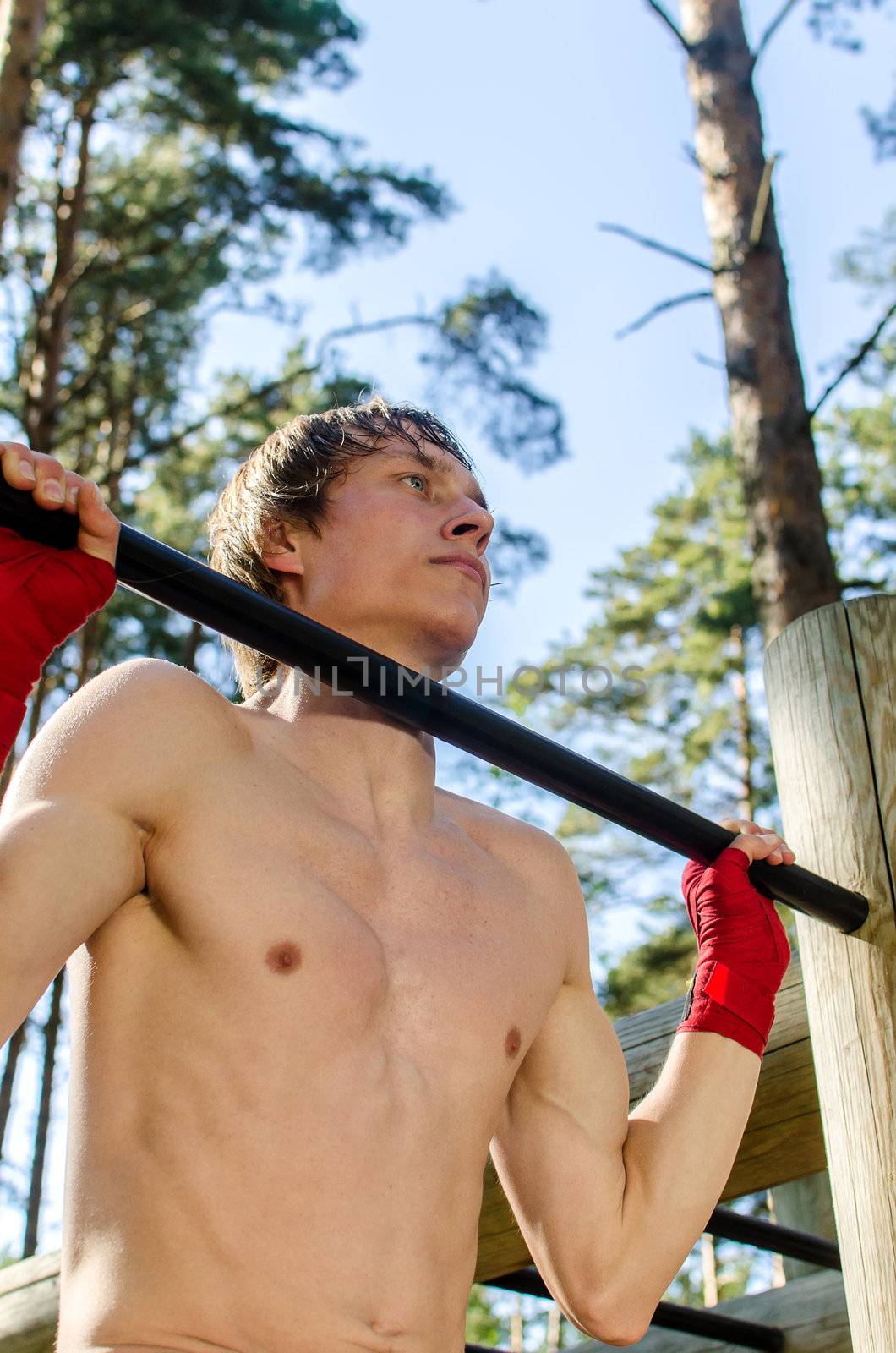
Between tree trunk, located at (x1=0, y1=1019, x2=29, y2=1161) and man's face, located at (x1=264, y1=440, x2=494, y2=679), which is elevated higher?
tree trunk, located at (x1=0, y1=1019, x2=29, y2=1161)

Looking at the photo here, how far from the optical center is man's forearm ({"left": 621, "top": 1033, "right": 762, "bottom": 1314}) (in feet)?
6.03

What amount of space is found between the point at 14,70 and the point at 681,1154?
21.1ft

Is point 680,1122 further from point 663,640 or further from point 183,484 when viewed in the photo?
point 663,640

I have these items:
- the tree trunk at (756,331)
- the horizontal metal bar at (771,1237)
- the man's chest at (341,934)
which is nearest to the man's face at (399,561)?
the man's chest at (341,934)

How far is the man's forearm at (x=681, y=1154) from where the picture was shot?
6.03ft

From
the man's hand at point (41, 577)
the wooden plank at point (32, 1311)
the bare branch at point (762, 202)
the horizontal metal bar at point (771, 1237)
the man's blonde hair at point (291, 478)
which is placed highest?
the bare branch at point (762, 202)

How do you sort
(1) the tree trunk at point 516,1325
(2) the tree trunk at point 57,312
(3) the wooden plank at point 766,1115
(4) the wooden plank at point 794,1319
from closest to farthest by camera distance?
(3) the wooden plank at point 766,1115
(4) the wooden plank at point 794,1319
(2) the tree trunk at point 57,312
(1) the tree trunk at point 516,1325

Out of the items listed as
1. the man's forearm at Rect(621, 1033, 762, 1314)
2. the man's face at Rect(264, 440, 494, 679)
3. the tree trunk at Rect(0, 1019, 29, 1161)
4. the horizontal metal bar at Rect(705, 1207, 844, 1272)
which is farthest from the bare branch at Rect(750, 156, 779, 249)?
the tree trunk at Rect(0, 1019, 29, 1161)

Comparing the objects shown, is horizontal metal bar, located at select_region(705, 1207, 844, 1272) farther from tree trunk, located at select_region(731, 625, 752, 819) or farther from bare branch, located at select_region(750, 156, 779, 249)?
tree trunk, located at select_region(731, 625, 752, 819)

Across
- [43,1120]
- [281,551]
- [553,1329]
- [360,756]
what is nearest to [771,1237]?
[360,756]

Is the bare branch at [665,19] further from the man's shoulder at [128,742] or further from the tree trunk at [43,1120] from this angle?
the tree trunk at [43,1120]

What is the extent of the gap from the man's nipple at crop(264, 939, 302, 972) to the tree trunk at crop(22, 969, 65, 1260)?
830cm

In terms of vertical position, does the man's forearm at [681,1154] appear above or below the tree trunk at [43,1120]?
below

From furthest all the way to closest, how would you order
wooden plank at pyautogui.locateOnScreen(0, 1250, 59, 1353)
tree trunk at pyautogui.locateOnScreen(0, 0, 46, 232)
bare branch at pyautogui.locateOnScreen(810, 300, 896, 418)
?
1. tree trunk at pyautogui.locateOnScreen(0, 0, 46, 232)
2. bare branch at pyautogui.locateOnScreen(810, 300, 896, 418)
3. wooden plank at pyautogui.locateOnScreen(0, 1250, 59, 1353)
